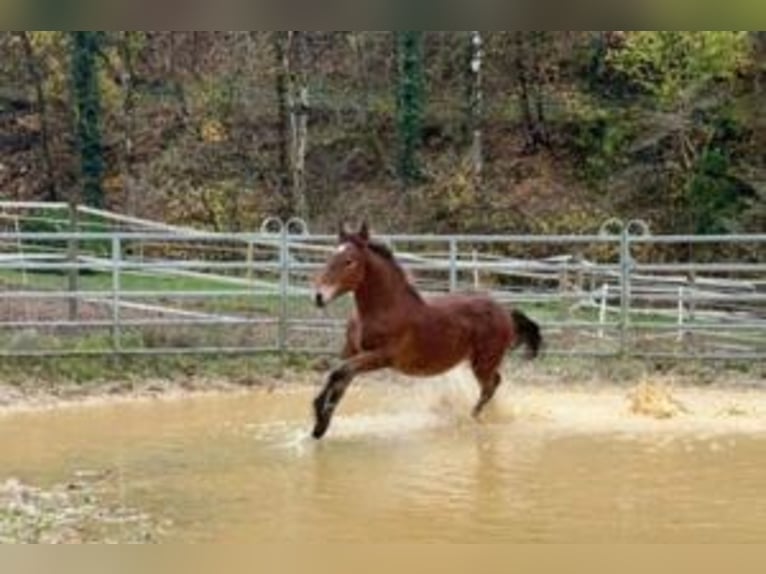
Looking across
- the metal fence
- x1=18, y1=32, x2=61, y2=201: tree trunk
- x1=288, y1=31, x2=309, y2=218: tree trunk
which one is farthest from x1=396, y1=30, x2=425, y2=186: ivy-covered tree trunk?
the metal fence

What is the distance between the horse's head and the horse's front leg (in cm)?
33

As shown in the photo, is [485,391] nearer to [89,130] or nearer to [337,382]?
[337,382]

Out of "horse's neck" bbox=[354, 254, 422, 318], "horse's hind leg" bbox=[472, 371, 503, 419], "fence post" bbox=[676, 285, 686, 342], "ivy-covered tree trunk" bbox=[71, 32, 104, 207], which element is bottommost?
"horse's hind leg" bbox=[472, 371, 503, 419]

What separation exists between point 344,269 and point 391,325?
419 mm

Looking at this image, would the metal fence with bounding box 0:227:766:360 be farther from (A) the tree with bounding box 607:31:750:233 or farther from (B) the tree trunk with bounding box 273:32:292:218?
(B) the tree trunk with bounding box 273:32:292:218

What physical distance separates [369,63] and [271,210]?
8.42 feet

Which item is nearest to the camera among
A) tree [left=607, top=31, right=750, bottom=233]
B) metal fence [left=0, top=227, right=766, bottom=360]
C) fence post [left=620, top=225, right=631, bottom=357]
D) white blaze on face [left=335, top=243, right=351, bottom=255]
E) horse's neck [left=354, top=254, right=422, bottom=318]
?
white blaze on face [left=335, top=243, right=351, bottom=255]

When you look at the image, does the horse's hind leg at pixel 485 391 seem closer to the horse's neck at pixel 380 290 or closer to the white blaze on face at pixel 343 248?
the horse's neck at pixel 380 290

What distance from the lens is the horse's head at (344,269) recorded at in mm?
6266

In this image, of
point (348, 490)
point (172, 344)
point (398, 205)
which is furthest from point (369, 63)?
point (348, 490)

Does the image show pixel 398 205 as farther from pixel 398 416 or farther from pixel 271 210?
pixel 398 416

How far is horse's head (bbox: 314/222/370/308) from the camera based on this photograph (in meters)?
6.27

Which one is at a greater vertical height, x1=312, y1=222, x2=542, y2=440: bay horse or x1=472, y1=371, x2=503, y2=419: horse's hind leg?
x1=312, y1=222, x2=542, y2=440: bay horse

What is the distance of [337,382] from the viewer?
251 inches
